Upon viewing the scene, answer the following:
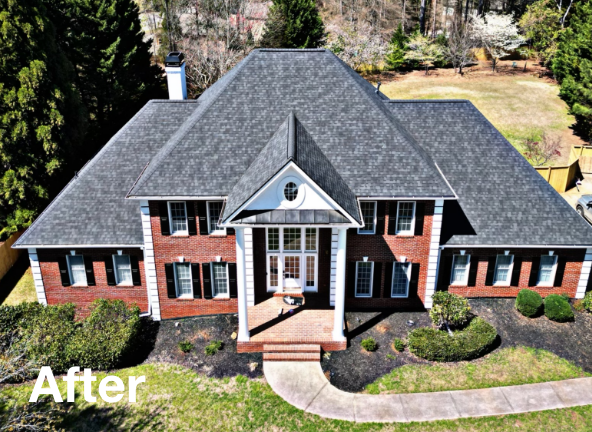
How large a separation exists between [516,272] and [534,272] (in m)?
0.87

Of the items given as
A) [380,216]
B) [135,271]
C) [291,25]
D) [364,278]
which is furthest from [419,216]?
[291,25]

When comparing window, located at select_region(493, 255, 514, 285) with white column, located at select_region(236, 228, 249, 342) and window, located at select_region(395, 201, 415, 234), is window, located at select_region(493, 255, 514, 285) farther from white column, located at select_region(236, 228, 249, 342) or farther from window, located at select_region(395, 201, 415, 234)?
white column, located at select_region(236, 228, 249, 342)

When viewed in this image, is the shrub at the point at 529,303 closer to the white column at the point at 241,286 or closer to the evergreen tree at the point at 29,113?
the white column at the point at 241,286

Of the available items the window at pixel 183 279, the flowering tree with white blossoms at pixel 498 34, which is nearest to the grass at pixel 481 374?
the window at pixel 183 279

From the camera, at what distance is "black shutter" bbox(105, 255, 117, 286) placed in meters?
22.7

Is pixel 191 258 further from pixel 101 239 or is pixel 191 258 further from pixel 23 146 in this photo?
pixel 23 146

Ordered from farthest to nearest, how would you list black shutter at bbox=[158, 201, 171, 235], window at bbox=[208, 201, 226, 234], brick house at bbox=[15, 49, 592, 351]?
1. window at bbox=[208, 201, 226, 234]
2. brick house at bbox=[15, 49, 592, 351]
3. black shutter at bbox=[158, 201, 171, 235]

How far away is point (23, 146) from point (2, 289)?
8097 mm

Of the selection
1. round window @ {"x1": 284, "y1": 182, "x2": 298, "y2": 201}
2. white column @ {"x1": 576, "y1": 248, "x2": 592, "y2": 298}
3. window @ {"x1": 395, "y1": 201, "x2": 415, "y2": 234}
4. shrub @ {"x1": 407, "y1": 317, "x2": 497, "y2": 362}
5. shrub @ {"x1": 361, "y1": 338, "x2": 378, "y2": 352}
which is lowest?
shrub @ {"x1": 361, "y1": 338, "x2": 378, "y2": 352}

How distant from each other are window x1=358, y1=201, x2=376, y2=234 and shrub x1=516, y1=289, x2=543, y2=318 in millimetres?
7740

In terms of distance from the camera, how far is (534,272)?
929 inches

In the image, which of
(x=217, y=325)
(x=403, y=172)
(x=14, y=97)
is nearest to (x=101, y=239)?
(x=217, y=325)

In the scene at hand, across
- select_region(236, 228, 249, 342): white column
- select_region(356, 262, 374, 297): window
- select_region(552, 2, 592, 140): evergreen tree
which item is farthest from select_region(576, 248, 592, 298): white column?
select_region(552, 2, 592, 140): evergreen tree

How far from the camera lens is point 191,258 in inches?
869
